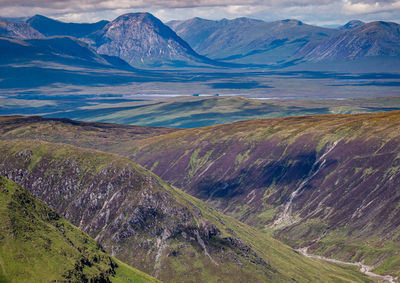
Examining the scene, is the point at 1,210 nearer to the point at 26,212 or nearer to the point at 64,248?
the point at 26,212

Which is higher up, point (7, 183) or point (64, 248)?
point (7, 183)

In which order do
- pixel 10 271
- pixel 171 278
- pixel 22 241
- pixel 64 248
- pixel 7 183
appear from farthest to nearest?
pixel 171 278
pixel 7 183
pixel 64 248
pixel 22 241
pixel 10 271

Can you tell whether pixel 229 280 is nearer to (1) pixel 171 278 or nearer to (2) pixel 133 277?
(1) pixel 171 278

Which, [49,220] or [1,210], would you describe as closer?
[1,210]

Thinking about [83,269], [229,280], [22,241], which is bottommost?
[229,280]

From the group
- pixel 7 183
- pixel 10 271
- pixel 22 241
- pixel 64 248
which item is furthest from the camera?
pixel 7 183

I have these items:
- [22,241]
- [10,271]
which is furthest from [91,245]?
[10,271]
